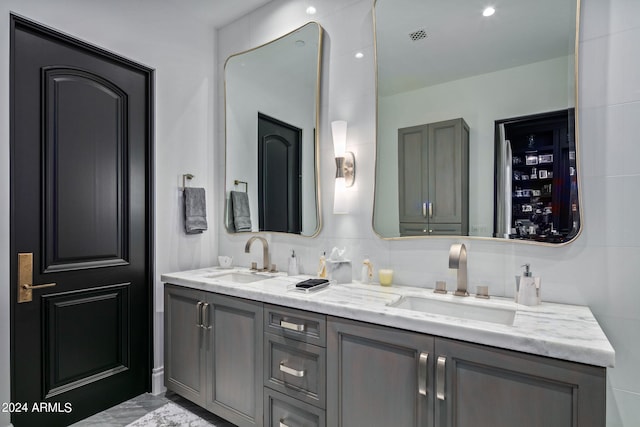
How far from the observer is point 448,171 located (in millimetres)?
1760

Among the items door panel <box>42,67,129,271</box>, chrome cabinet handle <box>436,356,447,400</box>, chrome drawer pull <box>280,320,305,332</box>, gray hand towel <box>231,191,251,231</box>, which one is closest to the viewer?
chrome cabinet handle <box>436,356,447,400</box>

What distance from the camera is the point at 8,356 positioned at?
175cm

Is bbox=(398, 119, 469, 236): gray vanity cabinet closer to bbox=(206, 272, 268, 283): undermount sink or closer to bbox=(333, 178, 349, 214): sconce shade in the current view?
bbox=(333, 178, 349, 214): sconce shade

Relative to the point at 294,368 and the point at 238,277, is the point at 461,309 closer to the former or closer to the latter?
the point at 294,368

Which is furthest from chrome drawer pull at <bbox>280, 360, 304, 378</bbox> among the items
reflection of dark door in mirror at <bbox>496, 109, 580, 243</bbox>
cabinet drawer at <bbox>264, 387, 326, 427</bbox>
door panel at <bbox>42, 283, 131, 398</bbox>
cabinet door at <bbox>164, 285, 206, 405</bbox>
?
door panel at <bbox>42, 283, 131, 398</bbox>

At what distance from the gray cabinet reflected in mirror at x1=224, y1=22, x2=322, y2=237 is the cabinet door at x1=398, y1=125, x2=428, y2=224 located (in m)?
0.59

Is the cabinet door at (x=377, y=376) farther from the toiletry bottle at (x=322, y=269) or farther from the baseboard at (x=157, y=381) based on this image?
the baseboard at (x=157, y=381)

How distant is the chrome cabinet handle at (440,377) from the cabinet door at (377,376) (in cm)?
3

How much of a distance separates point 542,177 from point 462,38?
2.61 feet

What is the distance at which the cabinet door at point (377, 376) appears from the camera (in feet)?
4.20

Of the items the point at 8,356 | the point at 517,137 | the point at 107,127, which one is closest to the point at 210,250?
the point at 107,127

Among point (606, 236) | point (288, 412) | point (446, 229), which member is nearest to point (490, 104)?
point (446, 229)

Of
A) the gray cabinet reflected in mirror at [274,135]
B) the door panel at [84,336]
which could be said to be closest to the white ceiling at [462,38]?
the gray cabinet reflected in mirror at [274,135]

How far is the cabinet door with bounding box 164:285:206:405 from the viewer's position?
2.10 meters
